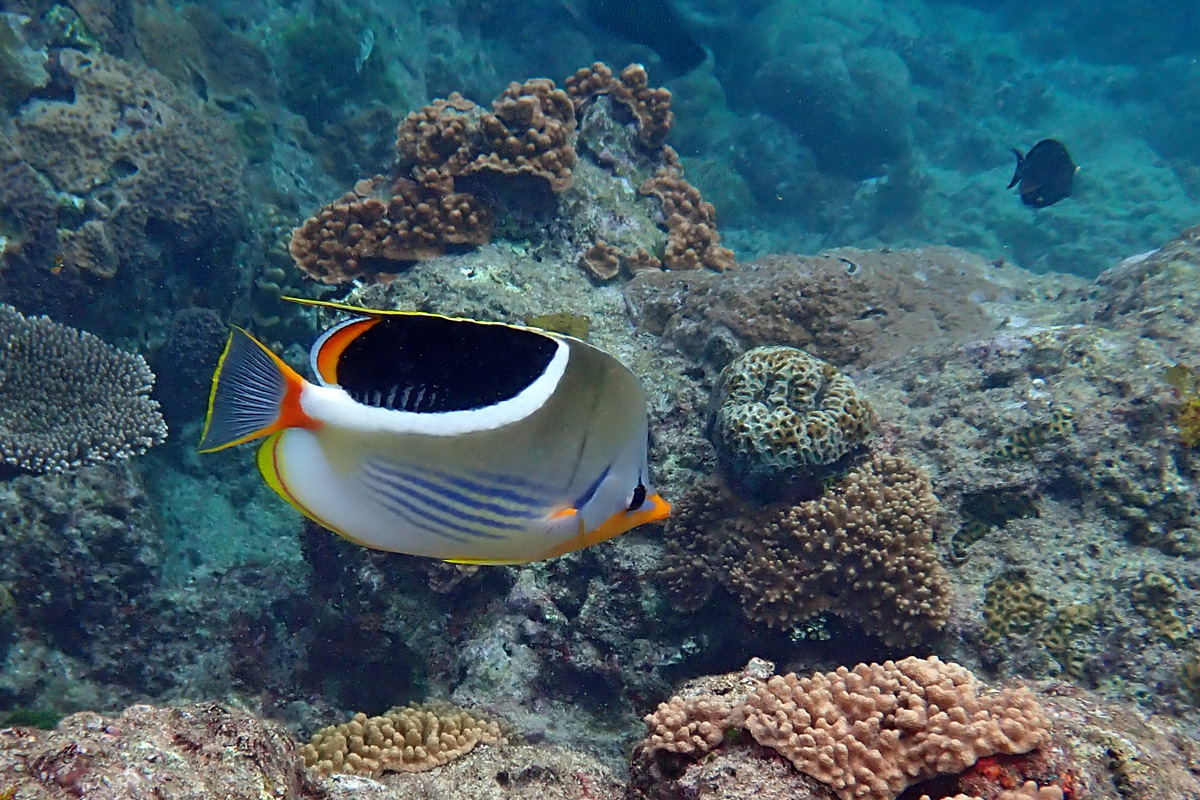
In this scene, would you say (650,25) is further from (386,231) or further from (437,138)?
(386,231)

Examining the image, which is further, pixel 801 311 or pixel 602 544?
pixel 801 311

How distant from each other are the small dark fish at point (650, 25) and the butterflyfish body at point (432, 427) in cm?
1168

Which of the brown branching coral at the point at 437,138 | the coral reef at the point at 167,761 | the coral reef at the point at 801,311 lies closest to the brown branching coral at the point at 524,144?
the brown branching coral at the point at 437,138

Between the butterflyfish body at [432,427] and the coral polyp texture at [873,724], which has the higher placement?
the butterflyfish body at [432,427]

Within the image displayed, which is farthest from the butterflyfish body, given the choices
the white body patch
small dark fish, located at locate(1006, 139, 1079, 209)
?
small dark fish, located at locate(1006, 139, 1079, 209)

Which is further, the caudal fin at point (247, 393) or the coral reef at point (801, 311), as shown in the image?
the coral reef at point (801, 311)

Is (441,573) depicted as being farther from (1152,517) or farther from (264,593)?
(1152,517)

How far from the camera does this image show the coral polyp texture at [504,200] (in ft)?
19.0

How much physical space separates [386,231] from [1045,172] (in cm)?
770

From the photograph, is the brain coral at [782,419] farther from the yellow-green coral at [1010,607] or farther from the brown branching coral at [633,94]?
the brown branching coral at [633,94]

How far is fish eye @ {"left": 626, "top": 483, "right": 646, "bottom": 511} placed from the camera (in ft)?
4.62

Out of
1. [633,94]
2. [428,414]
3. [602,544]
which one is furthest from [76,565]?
[633,94]

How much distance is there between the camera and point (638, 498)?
142cm

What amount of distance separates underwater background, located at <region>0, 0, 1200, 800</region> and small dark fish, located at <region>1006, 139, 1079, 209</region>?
0.17 metres
